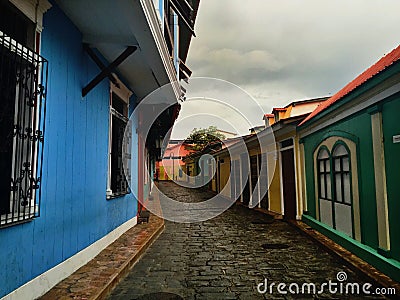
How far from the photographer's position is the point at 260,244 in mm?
6500

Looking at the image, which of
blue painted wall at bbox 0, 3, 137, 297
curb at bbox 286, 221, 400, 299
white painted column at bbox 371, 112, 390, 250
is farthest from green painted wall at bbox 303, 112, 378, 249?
blue painted wall at bbox 0, 3, 137, 297

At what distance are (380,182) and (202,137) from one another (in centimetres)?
3280

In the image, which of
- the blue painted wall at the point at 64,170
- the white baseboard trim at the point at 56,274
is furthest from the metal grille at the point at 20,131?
the white baseboard trim at the point at 56,274

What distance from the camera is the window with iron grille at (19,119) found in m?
2.78

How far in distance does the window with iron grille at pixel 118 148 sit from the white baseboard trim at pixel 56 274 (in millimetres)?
1107

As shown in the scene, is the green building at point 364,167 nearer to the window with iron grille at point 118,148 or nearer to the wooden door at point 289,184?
the wooden door at point 289,184

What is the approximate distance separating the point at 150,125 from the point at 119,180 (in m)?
3.17

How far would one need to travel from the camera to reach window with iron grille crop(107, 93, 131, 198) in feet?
20.2

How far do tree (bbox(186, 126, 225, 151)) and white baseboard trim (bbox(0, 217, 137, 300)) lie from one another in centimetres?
3150

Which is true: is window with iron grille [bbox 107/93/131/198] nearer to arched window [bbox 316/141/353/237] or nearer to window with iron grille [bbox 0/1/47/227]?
window with iron grille [bbox 0/1/47/227]

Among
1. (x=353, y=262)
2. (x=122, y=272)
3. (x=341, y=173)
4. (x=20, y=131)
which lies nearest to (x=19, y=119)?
(x=20, y=131)

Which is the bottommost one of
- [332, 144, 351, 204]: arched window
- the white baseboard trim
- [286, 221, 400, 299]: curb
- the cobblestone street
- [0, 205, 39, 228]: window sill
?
the cobblestone street

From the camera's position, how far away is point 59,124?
365cm

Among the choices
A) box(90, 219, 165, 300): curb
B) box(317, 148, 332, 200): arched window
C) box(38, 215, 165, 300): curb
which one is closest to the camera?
box(38, 215, 165, 300): curb
